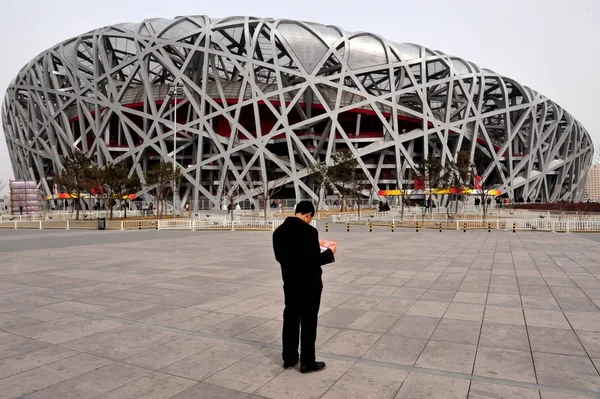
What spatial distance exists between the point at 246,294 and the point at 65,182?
4431 cm

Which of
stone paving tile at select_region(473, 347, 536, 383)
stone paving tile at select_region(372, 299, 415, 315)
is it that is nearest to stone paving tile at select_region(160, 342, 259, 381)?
stone paving tile at select_region(473, 347, 536, 383)

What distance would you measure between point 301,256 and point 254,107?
2135 inches

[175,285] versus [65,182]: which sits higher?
[65,182]

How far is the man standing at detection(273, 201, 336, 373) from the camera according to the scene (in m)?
4.10

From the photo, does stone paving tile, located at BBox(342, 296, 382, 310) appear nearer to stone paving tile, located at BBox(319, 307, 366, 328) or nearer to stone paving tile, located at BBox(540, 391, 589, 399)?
stone paving tile, located at BBox(319, 307, 366, 328)

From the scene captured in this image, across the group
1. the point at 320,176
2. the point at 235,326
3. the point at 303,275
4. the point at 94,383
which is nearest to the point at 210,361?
the point at 94,383

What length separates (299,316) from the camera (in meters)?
4.22

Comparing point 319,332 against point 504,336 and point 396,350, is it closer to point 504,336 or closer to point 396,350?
point 396,350

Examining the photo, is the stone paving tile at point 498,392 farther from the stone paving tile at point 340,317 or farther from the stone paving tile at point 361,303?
the stone paving tile at point 361,303

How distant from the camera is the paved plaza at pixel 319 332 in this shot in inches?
155

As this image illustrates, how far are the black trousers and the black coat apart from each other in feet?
0.27

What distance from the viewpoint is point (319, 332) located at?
18.7 ft

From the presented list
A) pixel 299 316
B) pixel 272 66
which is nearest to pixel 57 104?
pixel 272 66

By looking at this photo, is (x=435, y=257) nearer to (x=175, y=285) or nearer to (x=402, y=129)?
(x=175, y=285)
